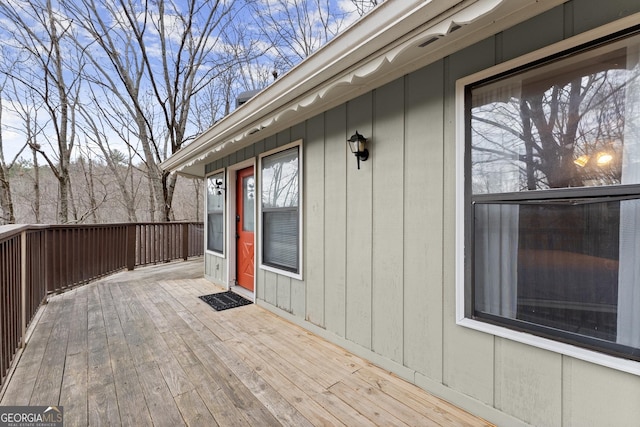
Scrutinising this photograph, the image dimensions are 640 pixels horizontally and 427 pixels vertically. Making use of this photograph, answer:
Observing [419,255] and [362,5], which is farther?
[362,5]

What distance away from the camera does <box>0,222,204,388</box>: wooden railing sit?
2.14 meters

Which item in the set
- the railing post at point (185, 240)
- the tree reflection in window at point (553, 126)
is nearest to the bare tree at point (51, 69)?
the railing post at point (185, 240)

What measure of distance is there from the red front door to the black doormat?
0.83ft

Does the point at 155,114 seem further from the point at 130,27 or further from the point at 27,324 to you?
the point at 27,324

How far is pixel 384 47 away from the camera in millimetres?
1743

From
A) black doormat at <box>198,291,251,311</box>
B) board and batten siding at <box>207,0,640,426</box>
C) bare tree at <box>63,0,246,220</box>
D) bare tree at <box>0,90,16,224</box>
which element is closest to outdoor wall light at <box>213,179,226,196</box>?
black doormat at <box>198,291,251,311</box>

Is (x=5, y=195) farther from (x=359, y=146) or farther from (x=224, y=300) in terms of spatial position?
(x=359, y=146)

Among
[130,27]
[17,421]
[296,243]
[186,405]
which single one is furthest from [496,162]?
[130,27]

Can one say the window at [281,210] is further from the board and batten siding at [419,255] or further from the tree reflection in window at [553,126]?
the tree reflection in window at [553,126]

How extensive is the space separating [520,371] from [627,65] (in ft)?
5.02

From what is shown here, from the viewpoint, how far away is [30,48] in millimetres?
7547

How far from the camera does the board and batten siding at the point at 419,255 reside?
1.38 metres

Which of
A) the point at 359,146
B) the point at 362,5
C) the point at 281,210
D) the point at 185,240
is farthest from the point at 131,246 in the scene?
the point at 362,5

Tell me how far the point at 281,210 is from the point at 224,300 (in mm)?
1623
